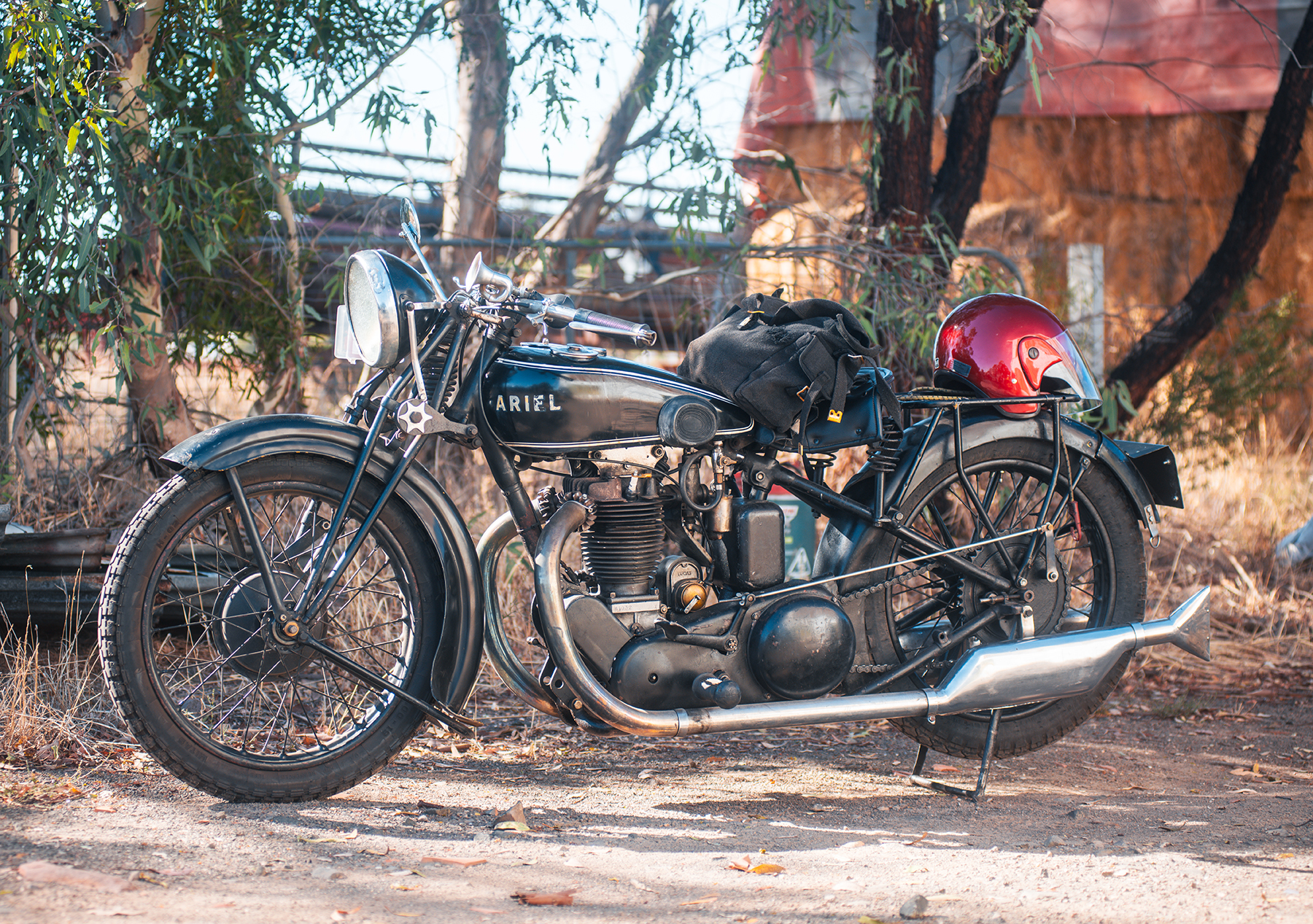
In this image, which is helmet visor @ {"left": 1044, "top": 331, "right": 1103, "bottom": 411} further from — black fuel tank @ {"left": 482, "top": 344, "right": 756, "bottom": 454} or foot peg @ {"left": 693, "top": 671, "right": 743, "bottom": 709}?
foot peg @ {"left": 693, "top": 671, "right": 743, "bottom": 709}

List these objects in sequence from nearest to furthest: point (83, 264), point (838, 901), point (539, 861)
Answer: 1. point (838, 901)
2. point (539, 861)
3. point (83, 264)

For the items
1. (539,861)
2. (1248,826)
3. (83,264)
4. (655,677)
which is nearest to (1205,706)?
(1248,826)

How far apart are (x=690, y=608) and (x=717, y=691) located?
24 centimetres

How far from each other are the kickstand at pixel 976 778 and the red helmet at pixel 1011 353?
913 millimetres

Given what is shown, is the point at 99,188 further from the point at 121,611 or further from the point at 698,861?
the point at 698,861

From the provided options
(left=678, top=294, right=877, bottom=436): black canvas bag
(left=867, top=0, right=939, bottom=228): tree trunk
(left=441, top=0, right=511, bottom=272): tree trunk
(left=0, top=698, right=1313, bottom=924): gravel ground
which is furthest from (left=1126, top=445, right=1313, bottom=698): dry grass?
(left=441, top=0, right=511, bottom=272): tree trunk

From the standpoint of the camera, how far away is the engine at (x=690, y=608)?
2.92 meters

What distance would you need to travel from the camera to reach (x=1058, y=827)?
2998 millimetres

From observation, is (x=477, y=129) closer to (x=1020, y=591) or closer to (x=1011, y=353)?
(x=1011, y=353)

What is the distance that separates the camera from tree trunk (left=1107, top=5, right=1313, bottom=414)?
259 inches

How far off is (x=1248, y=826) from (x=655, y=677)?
5.17ft

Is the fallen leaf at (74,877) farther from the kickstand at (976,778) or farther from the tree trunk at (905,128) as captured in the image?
the tree trunk at (905,128)

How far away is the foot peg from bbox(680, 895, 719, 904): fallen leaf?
0.55 meters

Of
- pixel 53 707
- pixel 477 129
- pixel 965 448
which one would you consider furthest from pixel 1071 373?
pixel 477 129
